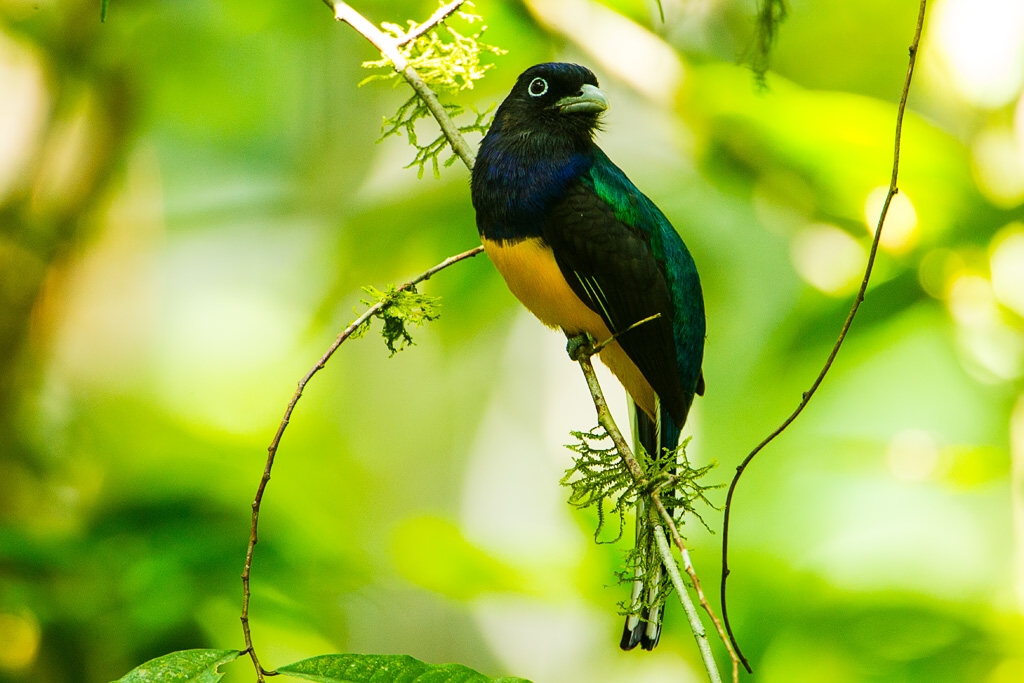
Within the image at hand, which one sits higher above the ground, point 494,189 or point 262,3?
point 262,3

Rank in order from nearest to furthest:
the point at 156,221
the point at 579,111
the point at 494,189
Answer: the point at 494,189 → the point at 579,111 → the point at 156,221

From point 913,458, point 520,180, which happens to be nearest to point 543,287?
point 520,180

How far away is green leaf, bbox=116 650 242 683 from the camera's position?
1202 millimetres

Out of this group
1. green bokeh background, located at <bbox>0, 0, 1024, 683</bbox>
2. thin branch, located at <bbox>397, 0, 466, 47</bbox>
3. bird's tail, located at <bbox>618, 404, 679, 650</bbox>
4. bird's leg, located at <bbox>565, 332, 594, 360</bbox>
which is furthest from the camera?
green bokeh background, located at <bbox>0, 0, 1024, 683</bbox>

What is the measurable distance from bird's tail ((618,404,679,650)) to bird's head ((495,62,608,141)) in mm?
802

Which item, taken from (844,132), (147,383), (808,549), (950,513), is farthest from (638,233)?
(147,383)

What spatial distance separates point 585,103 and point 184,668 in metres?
1.64

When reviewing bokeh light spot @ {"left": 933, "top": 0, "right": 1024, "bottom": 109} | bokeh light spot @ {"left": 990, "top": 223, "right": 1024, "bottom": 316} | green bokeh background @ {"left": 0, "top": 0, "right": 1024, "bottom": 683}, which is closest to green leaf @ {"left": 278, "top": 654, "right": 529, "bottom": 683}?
green bokeh background @ {"left": 0, "top": 0, "right": 1024, "bottom": 683}

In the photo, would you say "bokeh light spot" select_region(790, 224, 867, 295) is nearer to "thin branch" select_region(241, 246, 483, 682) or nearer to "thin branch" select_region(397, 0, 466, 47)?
"thin branch" select_region(241, 246, 483, 682)

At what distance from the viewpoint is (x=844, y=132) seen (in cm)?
261

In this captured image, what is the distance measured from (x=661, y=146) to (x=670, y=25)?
940 millimetres

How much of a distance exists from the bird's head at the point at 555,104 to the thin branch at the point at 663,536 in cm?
64

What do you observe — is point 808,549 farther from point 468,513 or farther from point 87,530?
point 87,530

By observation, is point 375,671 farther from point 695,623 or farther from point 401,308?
point 401,308
